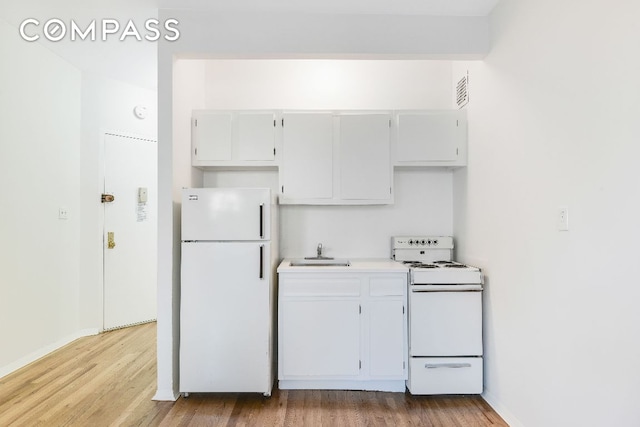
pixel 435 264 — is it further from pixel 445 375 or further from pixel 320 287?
pixel 320 287

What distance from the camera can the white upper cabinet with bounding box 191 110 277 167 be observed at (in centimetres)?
299

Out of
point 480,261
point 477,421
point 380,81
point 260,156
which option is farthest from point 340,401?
point 380,81

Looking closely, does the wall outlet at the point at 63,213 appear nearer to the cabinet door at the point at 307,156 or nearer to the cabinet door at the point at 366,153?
the cabinet door at the point at 307,156

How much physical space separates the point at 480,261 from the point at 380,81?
180 cm

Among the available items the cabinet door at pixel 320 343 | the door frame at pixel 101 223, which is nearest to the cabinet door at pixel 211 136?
the cabinet door at pixel 320 343

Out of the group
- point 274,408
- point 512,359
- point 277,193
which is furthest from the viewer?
point 277,193

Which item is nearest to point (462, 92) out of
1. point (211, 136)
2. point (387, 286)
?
point (387, 286)

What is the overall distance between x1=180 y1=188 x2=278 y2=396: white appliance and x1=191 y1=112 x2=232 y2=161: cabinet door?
50 cm

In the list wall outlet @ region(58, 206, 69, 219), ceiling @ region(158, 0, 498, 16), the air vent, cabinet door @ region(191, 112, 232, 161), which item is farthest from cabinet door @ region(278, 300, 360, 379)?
wall outlet @ region(58, 206, 69, 219)

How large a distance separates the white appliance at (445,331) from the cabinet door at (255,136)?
4.90ft

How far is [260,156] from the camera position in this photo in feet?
9.91

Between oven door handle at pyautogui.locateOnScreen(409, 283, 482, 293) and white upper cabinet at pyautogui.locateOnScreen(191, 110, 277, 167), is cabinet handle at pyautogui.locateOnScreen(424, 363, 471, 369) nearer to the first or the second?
oven door handle at pyautogui.locateOnScreen(409, 283, 482, 293)

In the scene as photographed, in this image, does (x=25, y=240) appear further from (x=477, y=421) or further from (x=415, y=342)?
(x=477, y=421)

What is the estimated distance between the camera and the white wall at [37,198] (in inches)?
117
